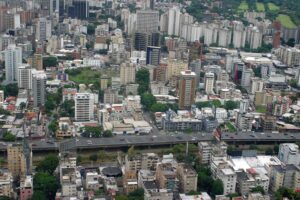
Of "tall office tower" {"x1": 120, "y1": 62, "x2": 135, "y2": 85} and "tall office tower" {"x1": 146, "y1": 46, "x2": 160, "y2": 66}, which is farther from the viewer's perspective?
"tall office tower" {"x1": 146, "y1": 46, "x2": 160, "y2": 66}

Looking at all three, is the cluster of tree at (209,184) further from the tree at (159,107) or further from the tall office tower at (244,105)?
the tall office tower at (244,105)

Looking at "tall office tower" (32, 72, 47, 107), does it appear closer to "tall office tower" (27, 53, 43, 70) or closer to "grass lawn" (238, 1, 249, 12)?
"tall office tower" (27, 53, 43, 70)

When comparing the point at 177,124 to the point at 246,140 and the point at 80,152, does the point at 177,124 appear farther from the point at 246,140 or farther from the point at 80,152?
the point at 80,152

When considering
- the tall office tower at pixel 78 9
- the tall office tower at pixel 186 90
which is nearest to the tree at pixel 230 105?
the tall office tower at pixel 186 90

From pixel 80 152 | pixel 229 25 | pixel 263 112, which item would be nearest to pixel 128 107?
pixel 80 152

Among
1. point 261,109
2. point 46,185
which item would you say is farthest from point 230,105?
point 46,185

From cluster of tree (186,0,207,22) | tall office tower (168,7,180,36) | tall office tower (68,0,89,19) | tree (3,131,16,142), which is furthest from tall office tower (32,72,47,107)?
cluster of tree (186,0,207,22)
